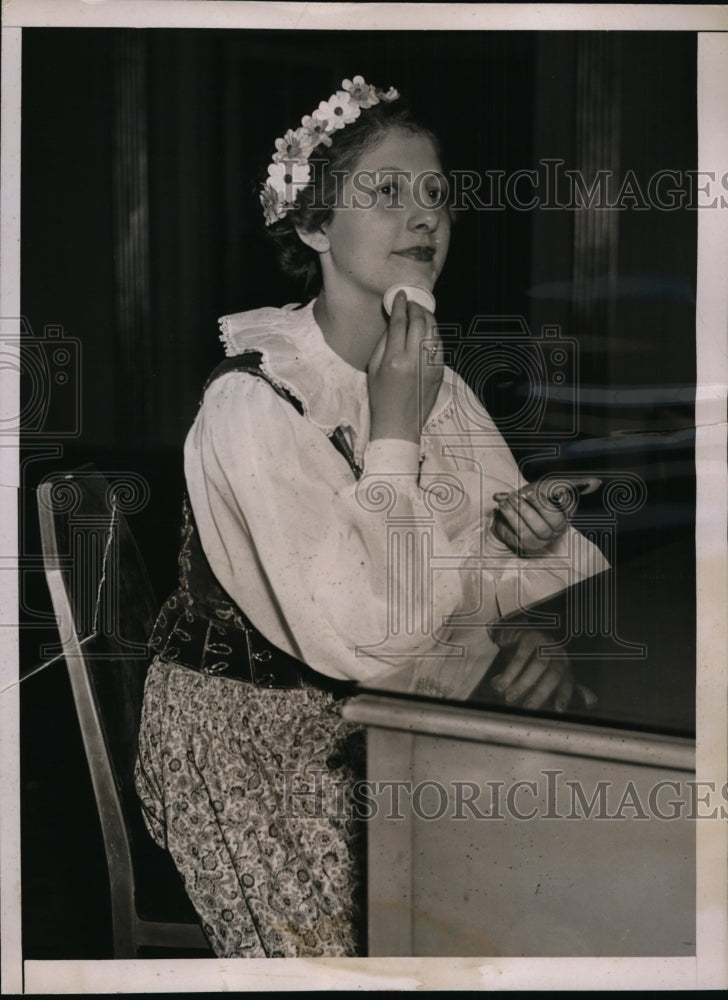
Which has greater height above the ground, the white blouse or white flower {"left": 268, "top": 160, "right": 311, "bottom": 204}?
white flower {"left": 268, "top": 160, "right": 311, "bottom": 204}

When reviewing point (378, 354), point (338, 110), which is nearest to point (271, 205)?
point (338, 110)

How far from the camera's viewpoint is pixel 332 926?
1915 mm

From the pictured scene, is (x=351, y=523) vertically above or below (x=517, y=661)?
above

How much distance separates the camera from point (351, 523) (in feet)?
6.18

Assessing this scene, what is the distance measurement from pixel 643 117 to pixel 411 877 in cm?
129

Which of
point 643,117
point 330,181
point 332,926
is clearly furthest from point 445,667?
point 643,117

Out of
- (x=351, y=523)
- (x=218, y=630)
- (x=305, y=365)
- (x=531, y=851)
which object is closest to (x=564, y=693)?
(x=531, y=851)

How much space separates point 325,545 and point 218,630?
228 mm

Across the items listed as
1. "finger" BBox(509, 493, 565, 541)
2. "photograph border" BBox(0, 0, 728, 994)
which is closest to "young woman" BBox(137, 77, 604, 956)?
"finger" BBox(509, 493, 565, 541)

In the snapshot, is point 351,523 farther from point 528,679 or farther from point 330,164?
point 330,164

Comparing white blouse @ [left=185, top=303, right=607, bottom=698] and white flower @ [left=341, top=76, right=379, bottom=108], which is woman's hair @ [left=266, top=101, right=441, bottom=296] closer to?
white flower @ [left=341, top=76, right=379, bottom=108]

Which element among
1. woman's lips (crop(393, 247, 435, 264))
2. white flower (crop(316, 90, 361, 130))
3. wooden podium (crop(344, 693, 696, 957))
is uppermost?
white flower (crop(316, 90, 361, 130))

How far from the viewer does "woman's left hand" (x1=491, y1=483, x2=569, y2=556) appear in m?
1.92

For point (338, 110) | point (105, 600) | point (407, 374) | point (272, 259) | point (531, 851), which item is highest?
point (338, 110)
